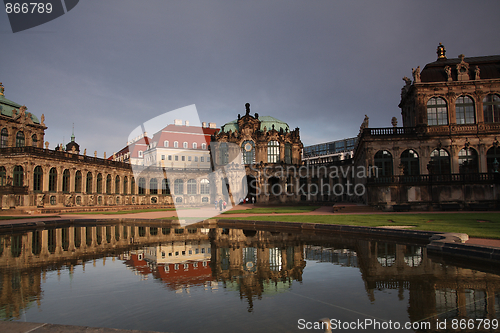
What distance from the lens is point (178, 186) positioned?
266 ft

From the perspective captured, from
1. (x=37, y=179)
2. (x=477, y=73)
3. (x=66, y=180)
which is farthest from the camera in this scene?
(x=66, y=180)

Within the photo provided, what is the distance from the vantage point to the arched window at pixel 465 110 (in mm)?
47719

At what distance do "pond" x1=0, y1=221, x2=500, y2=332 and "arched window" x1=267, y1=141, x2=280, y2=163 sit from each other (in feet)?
182

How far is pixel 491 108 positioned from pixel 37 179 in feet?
229

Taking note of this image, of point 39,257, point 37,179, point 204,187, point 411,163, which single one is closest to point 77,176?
point 37,179

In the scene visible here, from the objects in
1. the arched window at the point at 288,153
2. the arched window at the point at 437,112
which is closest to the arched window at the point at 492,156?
the arched window at the point at 437,112

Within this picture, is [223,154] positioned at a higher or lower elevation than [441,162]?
higher

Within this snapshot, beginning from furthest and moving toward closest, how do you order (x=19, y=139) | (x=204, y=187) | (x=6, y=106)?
(x=204, y=187), (x=19, y=139), (x=6, y=106)

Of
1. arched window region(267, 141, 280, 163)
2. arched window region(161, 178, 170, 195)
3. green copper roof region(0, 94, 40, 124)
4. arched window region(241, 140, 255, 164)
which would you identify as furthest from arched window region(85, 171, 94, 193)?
arched window region(267, 141, 280, 163)

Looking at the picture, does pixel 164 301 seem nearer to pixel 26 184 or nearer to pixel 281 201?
pixel 26 184

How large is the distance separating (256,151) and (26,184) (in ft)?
136

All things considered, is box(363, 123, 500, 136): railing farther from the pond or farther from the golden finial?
the pond

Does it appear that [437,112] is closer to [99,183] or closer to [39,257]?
[39,257]

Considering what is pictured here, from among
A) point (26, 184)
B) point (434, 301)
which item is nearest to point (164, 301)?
point (434, 301)
